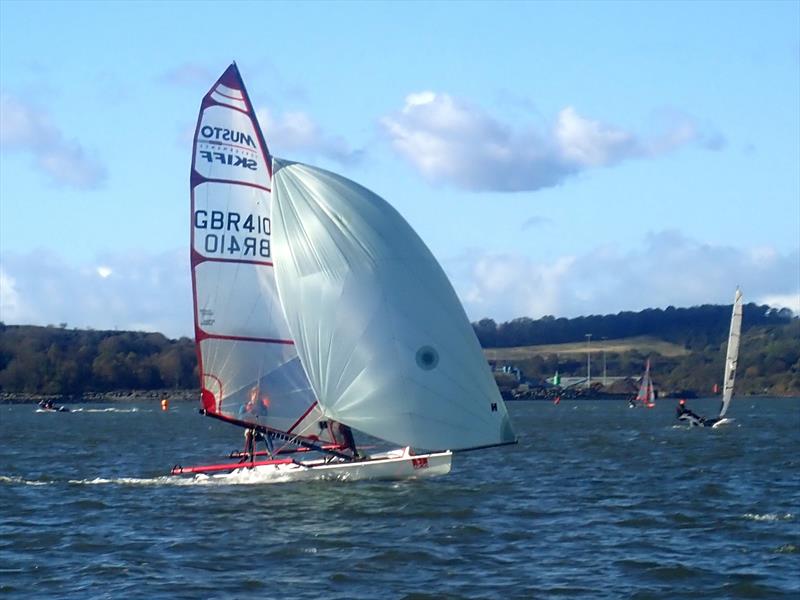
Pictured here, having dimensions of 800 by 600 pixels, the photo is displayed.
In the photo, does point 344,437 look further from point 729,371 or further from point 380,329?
point 729,371

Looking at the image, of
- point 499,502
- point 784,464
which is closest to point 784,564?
point 499,502

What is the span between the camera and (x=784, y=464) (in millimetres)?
40438

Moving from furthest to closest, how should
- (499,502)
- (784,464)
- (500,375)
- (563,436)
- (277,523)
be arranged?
1. (500,375)
2. (563,436)
3. (784,464)
4. (499,502)
5. (277,523)

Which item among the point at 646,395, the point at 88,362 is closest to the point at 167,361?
the point at 88,362

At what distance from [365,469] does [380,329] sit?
3.15 metres

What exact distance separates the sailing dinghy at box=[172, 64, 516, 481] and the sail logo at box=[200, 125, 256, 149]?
1.1 inches

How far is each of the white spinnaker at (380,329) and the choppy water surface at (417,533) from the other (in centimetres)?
154

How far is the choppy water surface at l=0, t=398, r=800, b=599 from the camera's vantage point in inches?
787

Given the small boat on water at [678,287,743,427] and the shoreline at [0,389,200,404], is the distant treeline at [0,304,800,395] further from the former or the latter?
the small boat on water at [678,287,743,427]

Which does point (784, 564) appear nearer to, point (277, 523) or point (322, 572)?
point (322, 572)

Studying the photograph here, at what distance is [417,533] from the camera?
24.5 meters

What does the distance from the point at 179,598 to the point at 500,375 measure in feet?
542

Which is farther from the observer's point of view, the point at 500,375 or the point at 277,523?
the point at 500,375

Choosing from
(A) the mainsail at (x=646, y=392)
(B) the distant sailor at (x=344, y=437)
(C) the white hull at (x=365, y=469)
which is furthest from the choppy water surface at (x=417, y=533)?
(A) the mainsail at (x=646, y=392)
